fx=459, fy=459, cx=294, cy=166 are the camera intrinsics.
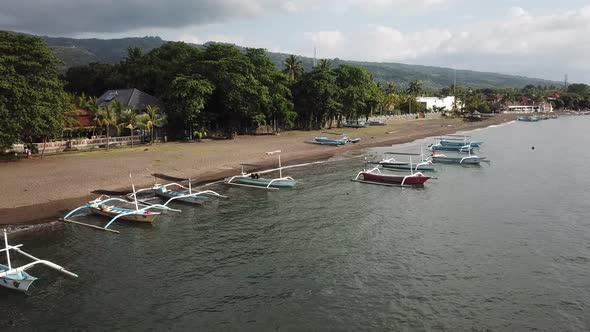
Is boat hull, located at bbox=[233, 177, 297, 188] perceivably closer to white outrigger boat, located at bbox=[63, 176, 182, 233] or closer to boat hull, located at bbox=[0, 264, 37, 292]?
white outrigger boat, located at bbox=[63, 176, 182, 233]

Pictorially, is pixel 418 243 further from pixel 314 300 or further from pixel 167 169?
pixel 167 169

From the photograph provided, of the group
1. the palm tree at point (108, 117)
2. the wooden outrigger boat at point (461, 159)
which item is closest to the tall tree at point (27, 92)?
the palm tree at point (108, 117)

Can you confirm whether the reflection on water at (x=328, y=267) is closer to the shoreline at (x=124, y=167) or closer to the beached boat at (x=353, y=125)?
the shoreline at (x=124, y=167)

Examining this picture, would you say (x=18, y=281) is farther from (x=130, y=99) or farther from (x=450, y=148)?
(x=450, y=148)

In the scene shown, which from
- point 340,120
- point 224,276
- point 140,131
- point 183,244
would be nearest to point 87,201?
point 183,244

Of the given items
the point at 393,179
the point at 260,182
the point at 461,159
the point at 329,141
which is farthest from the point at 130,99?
the point at 461,159

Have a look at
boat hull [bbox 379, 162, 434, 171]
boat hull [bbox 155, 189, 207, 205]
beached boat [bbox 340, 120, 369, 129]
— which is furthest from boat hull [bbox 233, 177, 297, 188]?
beached boat [bbox 340, 120, 369, 129]
